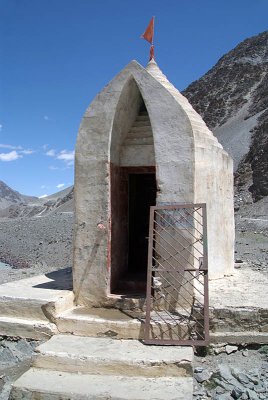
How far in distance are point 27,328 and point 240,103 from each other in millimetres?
81809

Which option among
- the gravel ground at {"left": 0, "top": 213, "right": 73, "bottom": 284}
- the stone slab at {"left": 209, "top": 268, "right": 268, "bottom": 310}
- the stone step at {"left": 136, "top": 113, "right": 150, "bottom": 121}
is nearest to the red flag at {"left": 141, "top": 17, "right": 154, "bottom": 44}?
the stone step at {"left": 136, "top": 113, "right": 150, "bottom": 121}

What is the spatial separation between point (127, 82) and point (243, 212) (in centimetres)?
3164

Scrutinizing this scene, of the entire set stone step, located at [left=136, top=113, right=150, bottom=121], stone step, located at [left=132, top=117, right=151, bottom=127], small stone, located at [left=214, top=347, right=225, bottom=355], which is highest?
stone step, located at [left=136, top=113, right=150, bottom=121]

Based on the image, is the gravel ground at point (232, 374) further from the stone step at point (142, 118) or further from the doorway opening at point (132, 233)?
the stone step at point (142, 118)

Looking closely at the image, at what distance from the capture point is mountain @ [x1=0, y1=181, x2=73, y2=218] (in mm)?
83188

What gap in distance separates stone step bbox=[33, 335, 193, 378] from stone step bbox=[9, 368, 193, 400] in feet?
0.29

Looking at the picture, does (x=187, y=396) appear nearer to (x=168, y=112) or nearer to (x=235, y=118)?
(x=168, y=112)

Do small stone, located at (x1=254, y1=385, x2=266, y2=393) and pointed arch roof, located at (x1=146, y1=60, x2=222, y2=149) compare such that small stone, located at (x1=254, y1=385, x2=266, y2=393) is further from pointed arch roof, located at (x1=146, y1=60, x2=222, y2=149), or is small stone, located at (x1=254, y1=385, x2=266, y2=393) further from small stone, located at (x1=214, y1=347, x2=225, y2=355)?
pointed arch roof, located at (x1=146, y1=60, x2=222, y2=149)

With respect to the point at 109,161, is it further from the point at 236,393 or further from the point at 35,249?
the point at 35,249

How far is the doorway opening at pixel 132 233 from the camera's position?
731 cm

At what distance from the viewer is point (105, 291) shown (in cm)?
663

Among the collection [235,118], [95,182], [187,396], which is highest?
[235,118]

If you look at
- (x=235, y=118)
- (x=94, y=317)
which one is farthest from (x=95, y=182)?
(x=235, y=118)

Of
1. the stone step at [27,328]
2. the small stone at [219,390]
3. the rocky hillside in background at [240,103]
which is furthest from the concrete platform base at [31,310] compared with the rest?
the rocky hillside in background at [240,103]
